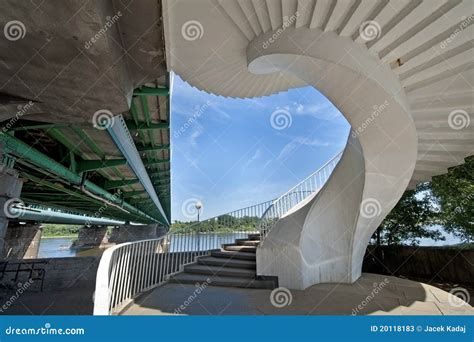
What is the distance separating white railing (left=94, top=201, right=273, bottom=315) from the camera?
11.9 ft

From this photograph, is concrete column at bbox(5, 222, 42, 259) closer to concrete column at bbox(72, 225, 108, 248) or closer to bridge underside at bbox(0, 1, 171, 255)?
bridge underside at bbox(0, 1, 171, 255)

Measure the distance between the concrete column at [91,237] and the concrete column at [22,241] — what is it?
61.0ft

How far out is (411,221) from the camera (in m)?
11.8

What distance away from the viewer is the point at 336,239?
7.18 m

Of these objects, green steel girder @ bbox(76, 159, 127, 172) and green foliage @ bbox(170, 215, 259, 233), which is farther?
green foliage @ bbox(170, 215, 259, 233)

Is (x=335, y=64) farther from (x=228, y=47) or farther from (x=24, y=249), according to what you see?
(x=24, y=249)

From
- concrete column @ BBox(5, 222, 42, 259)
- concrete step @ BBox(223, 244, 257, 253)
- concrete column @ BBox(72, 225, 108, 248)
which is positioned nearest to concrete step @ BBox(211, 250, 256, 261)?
concrete step @ BBox(223, 244, 257, 253)

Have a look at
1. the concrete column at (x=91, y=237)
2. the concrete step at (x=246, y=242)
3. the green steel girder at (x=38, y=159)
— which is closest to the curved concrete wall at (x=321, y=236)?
the concrete step at (x=246, y=242)

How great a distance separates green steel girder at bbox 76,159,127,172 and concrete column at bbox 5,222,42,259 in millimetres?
10892

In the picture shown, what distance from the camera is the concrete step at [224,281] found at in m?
6.04

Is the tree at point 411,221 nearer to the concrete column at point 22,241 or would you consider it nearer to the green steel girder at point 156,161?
the green steel girder at point 156,161

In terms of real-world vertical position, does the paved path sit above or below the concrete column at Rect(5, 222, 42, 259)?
below

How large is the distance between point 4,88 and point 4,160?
2831 mm

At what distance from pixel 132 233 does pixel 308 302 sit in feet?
110
